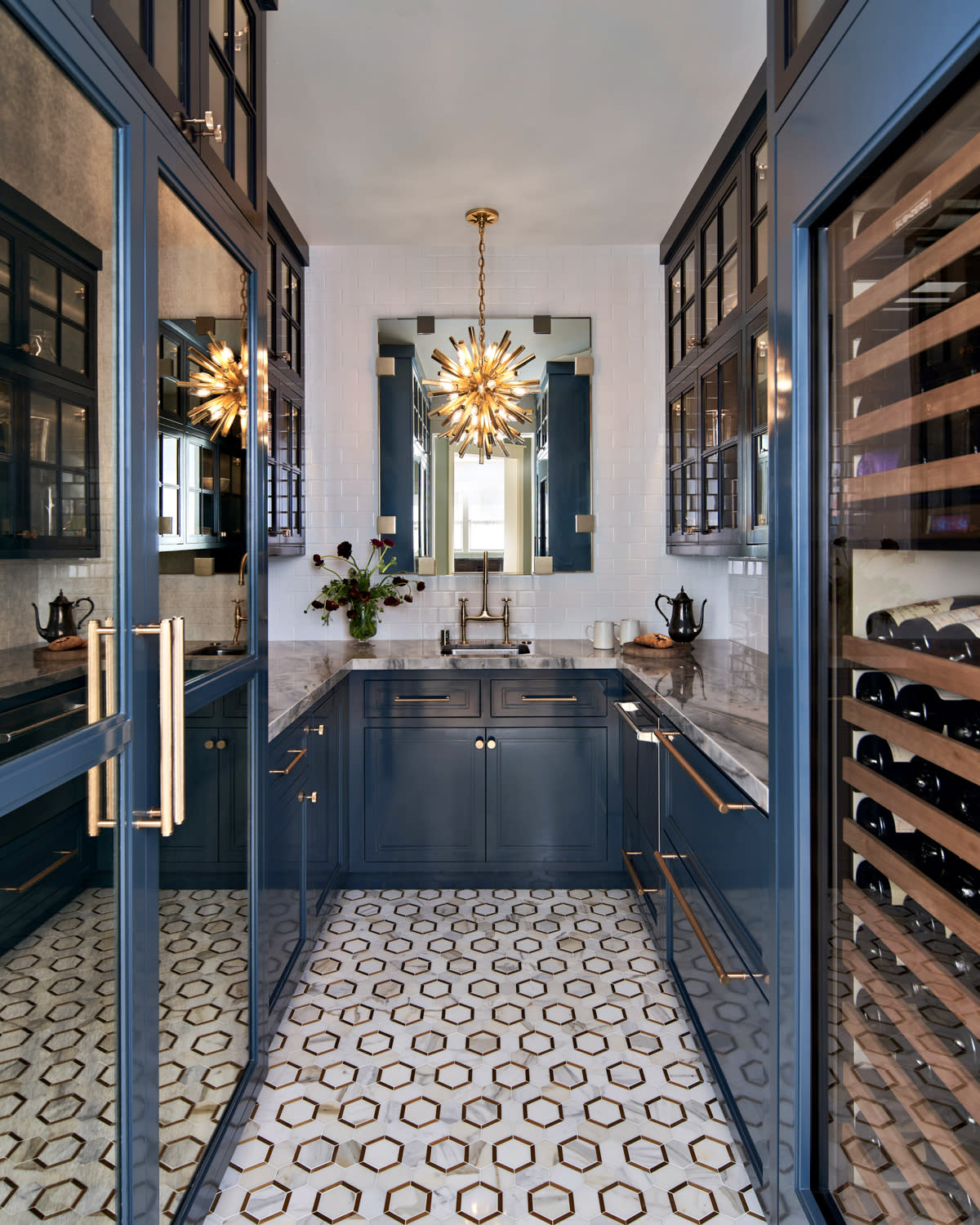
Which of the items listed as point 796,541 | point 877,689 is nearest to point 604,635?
point 796,541

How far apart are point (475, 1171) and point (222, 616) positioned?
4.52ft

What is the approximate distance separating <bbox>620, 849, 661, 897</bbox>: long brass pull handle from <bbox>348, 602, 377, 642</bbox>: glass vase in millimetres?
1534

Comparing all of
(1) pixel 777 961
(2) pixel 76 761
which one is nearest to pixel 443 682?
(1) pixel 777 961

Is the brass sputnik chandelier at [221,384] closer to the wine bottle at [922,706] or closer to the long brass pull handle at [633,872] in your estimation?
the wine bottle at [922,706]

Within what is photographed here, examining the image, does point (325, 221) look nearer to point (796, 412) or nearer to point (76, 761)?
point (796, 412)

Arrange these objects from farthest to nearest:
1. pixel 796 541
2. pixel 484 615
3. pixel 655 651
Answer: pixel 484 615
pixel 655 651
pixel 796 541

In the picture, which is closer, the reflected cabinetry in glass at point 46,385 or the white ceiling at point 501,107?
the reflected cabinetry in glass at point 46,385

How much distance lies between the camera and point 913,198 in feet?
3.24

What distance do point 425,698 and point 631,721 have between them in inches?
35.5

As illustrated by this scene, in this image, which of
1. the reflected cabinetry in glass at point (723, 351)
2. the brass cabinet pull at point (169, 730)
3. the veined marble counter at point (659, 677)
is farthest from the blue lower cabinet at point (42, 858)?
the reflected cabinetry in glass at point (723, 351)

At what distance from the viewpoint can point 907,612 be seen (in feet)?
3.38

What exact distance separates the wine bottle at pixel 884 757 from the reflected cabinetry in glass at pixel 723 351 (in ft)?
3.37

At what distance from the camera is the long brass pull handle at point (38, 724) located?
889 mm

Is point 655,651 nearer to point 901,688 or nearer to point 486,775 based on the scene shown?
point 486,775
